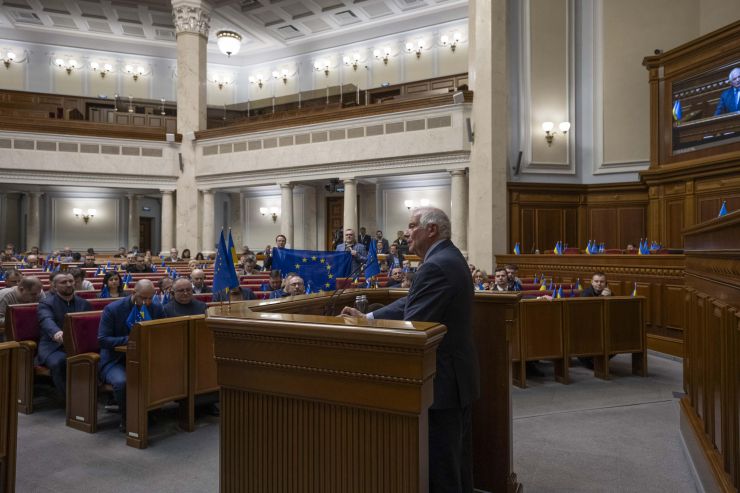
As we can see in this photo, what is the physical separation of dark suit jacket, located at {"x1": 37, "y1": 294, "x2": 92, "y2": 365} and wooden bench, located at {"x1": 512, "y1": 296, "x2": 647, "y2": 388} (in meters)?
4.37

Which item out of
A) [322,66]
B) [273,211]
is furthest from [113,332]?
Result: [322,66]

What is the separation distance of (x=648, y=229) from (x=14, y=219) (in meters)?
20.7

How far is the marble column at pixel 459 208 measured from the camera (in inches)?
494

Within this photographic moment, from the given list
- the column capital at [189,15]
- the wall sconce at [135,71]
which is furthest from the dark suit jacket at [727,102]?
the wall sconce at [135,71]

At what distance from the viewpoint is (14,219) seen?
19.0 m

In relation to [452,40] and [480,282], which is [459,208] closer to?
[480,282]

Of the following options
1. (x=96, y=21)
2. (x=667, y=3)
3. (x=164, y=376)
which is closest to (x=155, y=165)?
(x=96, y=21)

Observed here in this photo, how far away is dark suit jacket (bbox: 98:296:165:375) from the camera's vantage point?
13.6ft

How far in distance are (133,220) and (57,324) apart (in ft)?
52.5

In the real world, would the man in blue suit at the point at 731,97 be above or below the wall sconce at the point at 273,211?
above

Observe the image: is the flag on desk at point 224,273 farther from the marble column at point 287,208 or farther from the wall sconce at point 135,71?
the wall sconce at point 135,71

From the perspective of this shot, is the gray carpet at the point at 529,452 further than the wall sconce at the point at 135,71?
No

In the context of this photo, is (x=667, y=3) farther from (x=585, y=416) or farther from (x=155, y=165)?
(x=155, y=165)

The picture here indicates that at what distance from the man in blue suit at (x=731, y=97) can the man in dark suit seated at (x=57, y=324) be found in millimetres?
11146
